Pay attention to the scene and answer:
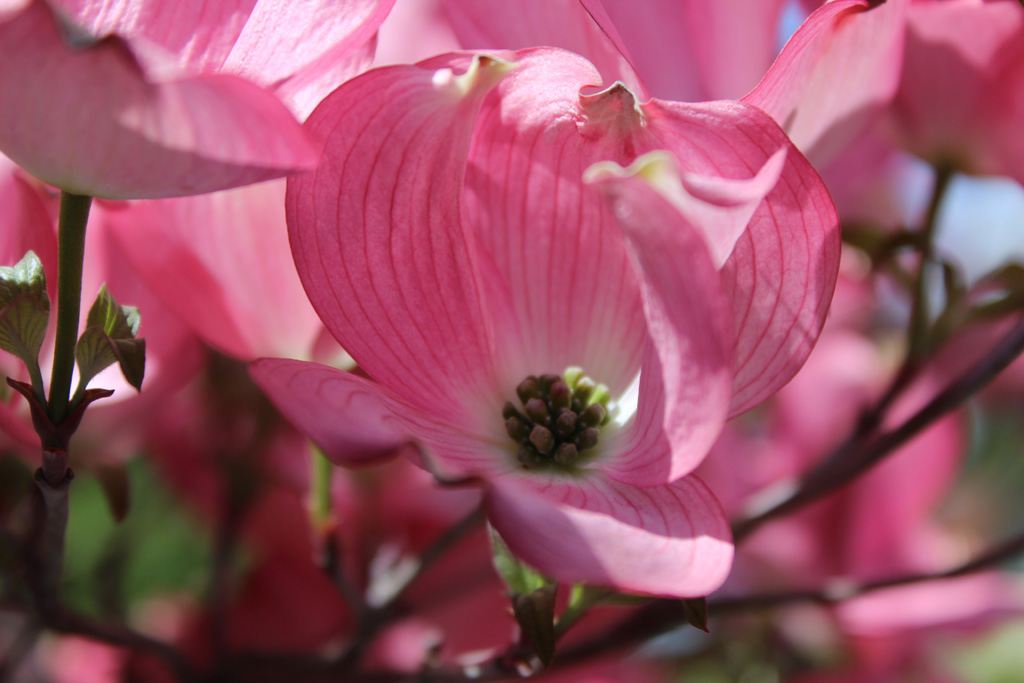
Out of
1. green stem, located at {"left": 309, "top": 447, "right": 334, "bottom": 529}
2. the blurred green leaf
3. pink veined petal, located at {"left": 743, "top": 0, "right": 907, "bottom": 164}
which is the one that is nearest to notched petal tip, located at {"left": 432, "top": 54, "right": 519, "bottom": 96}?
pink veined petal, located at {"left": 743, "top": 0, "right": 907, "bottom": 164}

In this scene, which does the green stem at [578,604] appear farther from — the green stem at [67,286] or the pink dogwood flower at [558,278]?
the green stem at [67,286]

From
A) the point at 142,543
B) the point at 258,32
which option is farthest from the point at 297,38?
the point at 142,543

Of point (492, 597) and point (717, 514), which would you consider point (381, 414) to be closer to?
point (717, 514)

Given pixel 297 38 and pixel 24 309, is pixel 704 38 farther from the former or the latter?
pixel 24 309

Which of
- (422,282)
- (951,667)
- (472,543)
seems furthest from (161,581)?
(951,667)

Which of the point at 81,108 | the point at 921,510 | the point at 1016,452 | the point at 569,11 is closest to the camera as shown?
the point at 81,108

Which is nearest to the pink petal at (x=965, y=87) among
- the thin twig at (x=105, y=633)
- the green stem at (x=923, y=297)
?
the green stem at (x=923, y=297)
